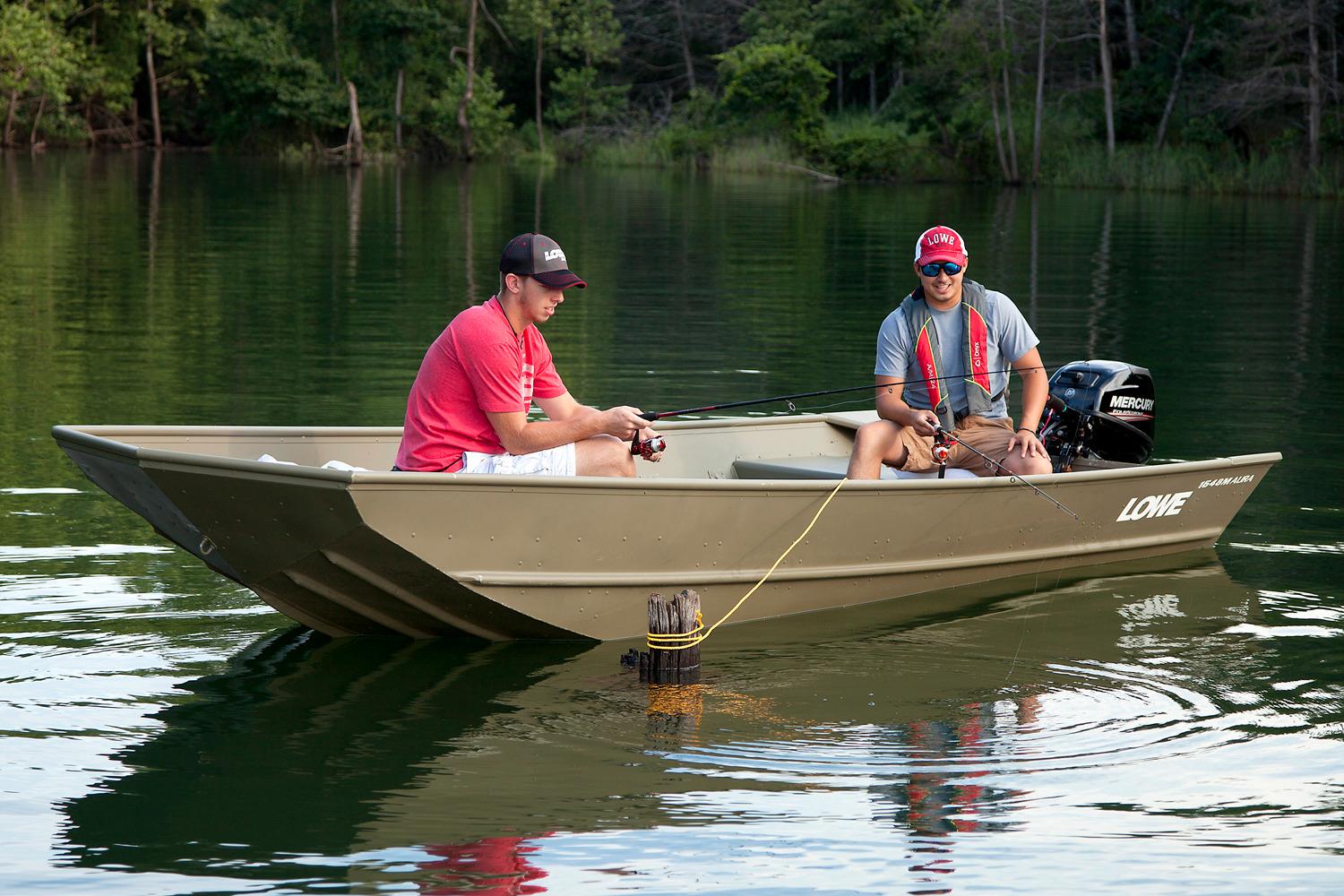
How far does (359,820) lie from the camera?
15.8 ft

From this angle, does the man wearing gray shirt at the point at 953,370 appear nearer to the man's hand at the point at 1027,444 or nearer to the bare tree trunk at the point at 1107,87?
the man's hand at the point at 1027,444

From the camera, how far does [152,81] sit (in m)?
54.9

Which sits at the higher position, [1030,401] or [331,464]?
[1030,401]

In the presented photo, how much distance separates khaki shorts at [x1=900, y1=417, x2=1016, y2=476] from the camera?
7516 millimetres

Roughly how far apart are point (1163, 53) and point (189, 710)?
39.0 metres

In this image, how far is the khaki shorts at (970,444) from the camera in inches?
296

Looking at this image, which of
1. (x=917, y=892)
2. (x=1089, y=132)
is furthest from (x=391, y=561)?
(x=1089, y=132)

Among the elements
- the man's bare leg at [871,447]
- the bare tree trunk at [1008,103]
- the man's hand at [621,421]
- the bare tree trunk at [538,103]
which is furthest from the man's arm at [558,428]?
the bare tree trunk at [538,103]

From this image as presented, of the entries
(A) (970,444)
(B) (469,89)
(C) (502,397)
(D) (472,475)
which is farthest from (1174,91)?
(D) (472,475)

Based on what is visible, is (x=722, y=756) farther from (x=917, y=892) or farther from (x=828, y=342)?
(x=828, y=342)

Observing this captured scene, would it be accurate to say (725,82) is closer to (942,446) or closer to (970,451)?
(970,451)

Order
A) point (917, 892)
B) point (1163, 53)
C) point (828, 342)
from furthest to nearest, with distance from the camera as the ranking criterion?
point (1163, 53), point (828, 342), point (917, 892)

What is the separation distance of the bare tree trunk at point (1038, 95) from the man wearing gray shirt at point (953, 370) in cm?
3258

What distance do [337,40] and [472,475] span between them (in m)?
52.3
